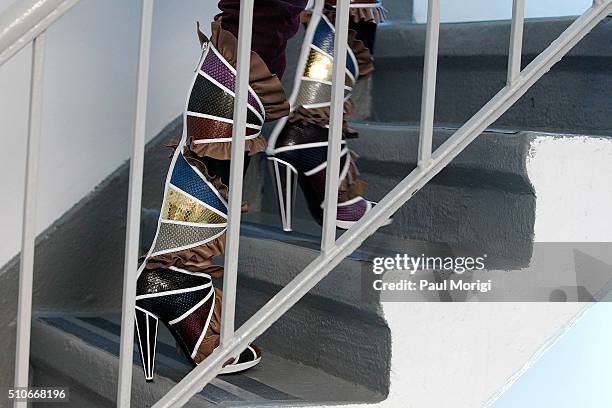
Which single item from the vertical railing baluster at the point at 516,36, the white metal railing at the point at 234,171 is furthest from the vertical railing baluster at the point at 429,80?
the vertical railing baluster at the point at 516,36

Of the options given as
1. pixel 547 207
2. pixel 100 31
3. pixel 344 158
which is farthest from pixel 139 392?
pixel 100 31

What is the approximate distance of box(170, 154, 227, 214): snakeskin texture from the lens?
1332mm

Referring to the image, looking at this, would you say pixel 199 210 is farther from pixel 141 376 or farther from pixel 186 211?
pixel 141 376

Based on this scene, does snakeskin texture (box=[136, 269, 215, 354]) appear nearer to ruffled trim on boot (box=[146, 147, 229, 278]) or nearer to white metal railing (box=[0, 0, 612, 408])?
ruffled trim on boot (box=[146, 147, 229, 278])

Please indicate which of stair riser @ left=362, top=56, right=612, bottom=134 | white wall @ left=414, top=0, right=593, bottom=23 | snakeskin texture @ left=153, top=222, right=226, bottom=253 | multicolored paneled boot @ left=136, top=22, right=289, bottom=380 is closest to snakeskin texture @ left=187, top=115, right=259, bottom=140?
multicolored paneled boot @ left=136, top=22, right=289, bottom=380

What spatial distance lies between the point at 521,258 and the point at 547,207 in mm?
85

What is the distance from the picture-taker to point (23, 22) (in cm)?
97

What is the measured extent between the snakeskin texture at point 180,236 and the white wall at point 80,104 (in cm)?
54

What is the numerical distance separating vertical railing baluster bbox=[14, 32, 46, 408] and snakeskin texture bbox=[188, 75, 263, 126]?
36cm

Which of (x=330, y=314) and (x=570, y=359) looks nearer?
(x=330, y=314)

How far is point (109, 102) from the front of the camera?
190 cm

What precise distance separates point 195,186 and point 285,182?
32 centimetres

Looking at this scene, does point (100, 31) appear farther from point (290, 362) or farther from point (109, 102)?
point (290, 362)

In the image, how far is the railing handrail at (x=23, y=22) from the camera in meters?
0.96
